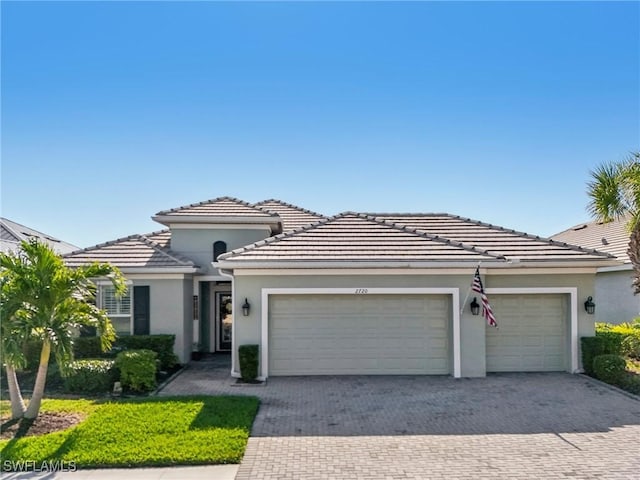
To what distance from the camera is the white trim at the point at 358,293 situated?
11.5m

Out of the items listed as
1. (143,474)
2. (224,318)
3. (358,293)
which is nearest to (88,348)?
(224,318)

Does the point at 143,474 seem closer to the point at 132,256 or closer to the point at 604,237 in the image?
the point at 132,256

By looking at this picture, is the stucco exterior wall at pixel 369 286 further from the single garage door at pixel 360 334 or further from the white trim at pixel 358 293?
the single garage door at pixel 360 334

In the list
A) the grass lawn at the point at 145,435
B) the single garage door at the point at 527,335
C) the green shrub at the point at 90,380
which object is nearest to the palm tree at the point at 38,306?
the grass lawn at the point at 145,435

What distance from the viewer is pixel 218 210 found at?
16312mm

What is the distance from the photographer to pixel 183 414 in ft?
26.5

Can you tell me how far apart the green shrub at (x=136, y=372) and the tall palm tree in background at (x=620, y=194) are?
13033 millimetres

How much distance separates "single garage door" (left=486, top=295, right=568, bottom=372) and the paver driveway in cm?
92

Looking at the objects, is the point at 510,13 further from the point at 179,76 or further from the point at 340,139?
the point at 179,76

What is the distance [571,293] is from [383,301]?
576 cm

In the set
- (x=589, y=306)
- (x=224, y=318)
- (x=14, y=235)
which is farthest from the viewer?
(x=14, y=235)

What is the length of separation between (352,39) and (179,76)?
18.0ft

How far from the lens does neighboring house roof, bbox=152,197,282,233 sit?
1560 cm

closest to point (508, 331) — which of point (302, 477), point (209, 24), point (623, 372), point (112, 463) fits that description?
point (623, 372)
